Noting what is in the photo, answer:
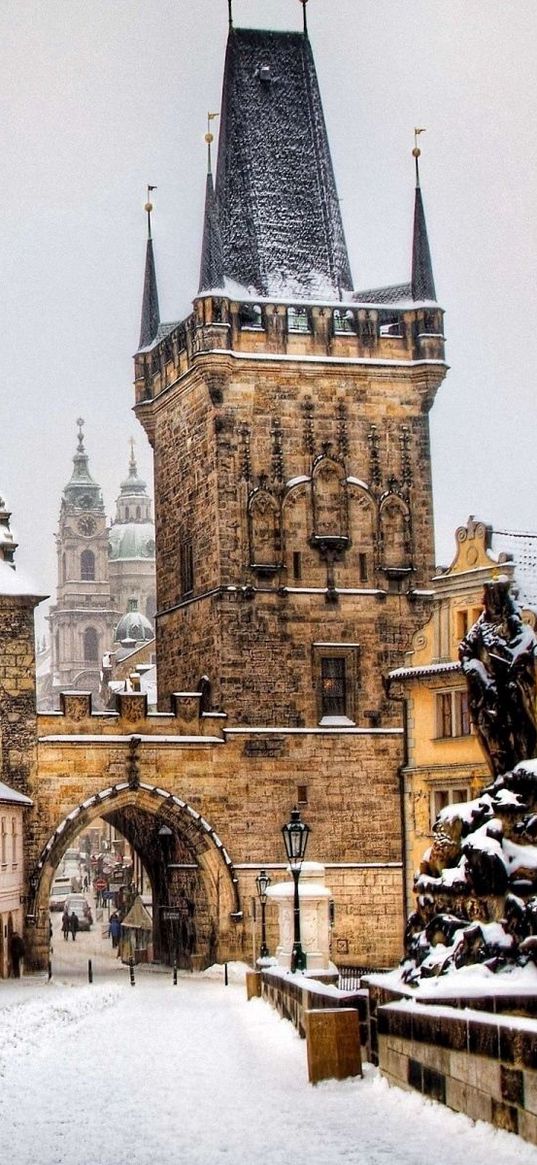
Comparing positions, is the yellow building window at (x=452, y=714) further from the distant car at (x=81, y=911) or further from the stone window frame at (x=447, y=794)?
the distant car at (x=81, y=911)

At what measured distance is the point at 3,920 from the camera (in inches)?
1649

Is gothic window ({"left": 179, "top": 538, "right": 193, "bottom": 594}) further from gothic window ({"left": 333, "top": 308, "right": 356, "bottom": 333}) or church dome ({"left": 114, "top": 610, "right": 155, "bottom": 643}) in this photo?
church dome ({"left": 114, "top": 610, "right": 155, "bottom": 643})

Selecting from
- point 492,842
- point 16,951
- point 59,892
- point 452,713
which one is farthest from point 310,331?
point 59,892

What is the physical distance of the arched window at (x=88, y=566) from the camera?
527ft

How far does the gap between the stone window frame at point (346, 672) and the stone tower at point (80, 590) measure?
107m

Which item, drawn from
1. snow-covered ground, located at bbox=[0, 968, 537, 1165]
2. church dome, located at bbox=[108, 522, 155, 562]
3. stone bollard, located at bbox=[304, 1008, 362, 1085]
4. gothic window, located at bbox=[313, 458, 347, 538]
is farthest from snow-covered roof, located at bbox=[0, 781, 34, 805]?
church dome, located at bbox=[108, 522, 155, 562]

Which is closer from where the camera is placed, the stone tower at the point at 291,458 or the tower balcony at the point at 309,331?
the stone tower at the point at 291,458

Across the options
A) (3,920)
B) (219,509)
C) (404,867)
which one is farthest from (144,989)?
(219,509)

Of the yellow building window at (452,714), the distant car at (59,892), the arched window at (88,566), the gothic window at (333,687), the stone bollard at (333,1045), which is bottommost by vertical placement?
the distant car at (59,892)

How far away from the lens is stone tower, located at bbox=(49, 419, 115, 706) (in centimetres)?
15800

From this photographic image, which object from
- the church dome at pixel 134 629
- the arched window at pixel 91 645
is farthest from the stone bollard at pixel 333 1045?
the arched window at pixel 91 645

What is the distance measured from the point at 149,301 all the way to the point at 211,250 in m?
6.05

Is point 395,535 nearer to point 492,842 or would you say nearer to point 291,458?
point 291,458

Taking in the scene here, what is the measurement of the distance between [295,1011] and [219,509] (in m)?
26.1
